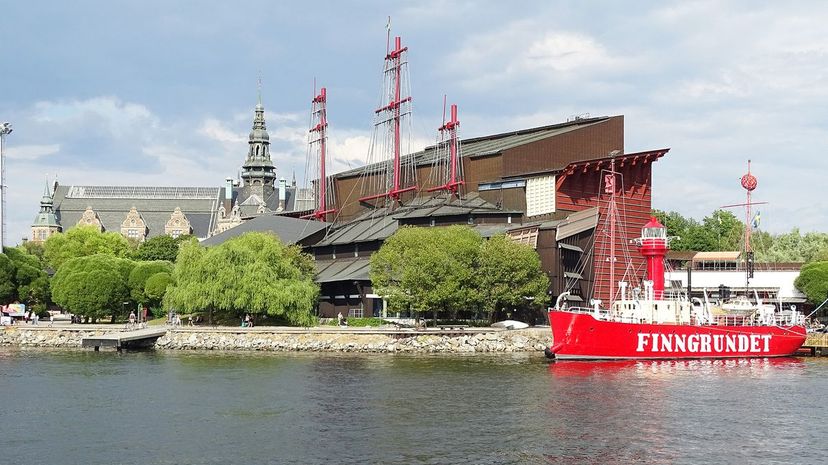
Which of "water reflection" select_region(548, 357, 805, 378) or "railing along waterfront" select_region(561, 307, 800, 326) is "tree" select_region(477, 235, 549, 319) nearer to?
"railing along waterfront" select_region(561, 307, 800, 326)

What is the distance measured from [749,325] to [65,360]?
46365 millimetres

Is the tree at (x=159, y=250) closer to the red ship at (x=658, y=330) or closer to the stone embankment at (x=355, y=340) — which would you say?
the stone embankment at (x=355, y=340)

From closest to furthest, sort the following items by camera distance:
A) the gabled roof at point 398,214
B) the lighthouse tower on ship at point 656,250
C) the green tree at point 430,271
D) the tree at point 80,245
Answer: the lighthouse tower on ship at point 656,250 → the green tree at point 430,271 → the gabled roof at point 398,214 → the tree at point 80,245

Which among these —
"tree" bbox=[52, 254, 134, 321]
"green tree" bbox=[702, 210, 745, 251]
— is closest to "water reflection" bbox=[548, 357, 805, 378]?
"tree" bbox=[52, 254, 134, 321]

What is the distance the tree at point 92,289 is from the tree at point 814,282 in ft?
211

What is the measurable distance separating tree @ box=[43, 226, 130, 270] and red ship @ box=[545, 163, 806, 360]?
105m

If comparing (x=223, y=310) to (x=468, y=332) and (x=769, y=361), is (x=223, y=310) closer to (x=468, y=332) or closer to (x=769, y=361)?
(x=468, y=332)

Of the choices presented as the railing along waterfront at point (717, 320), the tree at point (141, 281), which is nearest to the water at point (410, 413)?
the railing along waterfront at point (717, 320)

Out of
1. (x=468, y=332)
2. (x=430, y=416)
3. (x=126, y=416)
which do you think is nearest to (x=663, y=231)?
(x=468, y=332)

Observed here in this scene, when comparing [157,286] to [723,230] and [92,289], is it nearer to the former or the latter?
[92,289]

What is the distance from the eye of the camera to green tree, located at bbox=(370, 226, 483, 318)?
7812 cm

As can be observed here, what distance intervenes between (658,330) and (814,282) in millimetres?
38640

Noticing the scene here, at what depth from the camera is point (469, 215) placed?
98938 mm

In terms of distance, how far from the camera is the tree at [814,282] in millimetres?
96000
